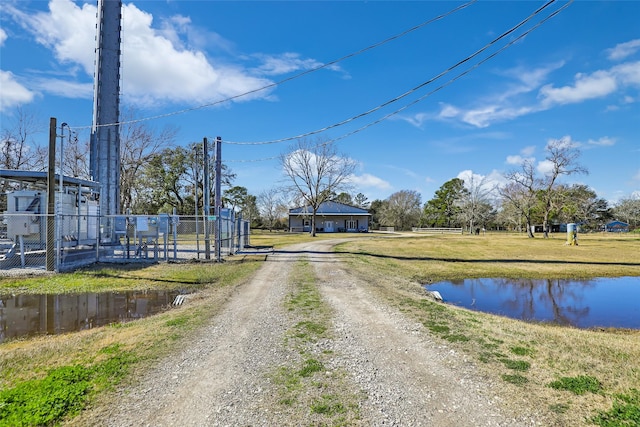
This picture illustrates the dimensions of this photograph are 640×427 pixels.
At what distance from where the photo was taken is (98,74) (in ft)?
58.9

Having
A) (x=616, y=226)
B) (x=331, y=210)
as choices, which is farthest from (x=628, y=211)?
(x=331, y=210)

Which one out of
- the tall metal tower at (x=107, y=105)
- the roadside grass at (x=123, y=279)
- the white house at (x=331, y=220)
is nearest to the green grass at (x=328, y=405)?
the roadside grass at (x=123, y=279)

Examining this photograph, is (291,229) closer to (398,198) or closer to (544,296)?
(398,198)

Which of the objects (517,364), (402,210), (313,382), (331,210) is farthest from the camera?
(402,210)

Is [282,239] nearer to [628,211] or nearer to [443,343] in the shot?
[443,343]

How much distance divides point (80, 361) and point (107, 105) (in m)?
17.3

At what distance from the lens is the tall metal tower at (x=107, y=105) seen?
18.0m

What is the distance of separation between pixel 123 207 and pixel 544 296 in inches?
1406

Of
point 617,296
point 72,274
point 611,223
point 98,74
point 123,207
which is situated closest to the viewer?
point 617,296

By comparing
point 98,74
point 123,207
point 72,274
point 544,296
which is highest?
point 98,74

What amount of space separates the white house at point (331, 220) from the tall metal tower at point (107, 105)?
35.5 m

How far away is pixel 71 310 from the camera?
8.27 m

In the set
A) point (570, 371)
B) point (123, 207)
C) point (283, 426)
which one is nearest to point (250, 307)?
point (283, 426)

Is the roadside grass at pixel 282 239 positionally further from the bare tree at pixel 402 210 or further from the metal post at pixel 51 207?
the bare tree at pixel 402 210
